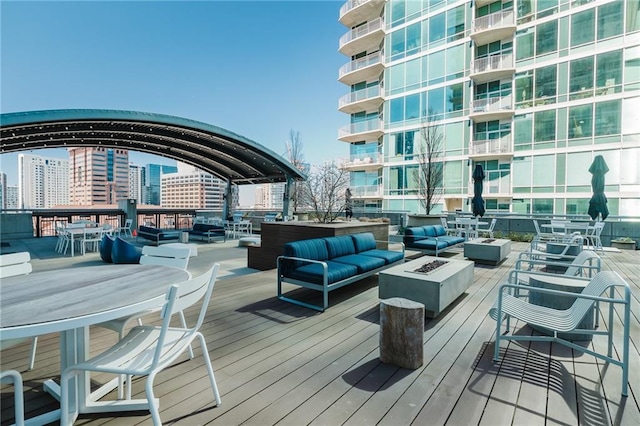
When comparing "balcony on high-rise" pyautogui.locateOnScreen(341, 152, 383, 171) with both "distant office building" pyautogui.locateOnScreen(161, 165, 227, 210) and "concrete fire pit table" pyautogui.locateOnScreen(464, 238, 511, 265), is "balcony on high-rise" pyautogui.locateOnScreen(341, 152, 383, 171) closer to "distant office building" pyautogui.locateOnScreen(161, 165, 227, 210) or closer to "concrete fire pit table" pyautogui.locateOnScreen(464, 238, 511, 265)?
"concrete fire pit table" pyautogui.locateOnScreen(464, 238, 511, 265)

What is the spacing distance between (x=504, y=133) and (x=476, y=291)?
594 inches

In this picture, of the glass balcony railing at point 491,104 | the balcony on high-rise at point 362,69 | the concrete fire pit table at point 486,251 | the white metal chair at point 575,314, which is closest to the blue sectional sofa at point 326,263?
the white metal chair at point 575,314

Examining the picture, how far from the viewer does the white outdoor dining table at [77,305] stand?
1.50m

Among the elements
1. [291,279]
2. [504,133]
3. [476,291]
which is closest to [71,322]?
[291,279]

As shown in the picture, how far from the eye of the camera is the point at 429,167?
13.7 m

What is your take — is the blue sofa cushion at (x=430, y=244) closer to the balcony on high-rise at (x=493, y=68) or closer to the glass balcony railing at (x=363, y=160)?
the balcony on high-rise at (x=493, y=68)

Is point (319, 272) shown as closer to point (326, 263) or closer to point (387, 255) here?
point (326, 263)

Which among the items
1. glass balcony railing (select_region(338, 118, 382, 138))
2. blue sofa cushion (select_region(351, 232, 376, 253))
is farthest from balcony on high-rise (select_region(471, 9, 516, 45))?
blue sofa cushion (select_region(351, 232, 376, 253))

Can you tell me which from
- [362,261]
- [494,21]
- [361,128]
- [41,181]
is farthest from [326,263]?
[41,181]

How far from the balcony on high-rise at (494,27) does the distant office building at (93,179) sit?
173 ft

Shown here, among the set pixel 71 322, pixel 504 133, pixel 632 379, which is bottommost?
pixel 632 379

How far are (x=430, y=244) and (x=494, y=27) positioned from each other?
14922mm

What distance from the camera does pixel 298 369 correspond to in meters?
2.59

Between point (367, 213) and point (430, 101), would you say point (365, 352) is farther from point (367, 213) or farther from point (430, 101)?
point (430, 101)
